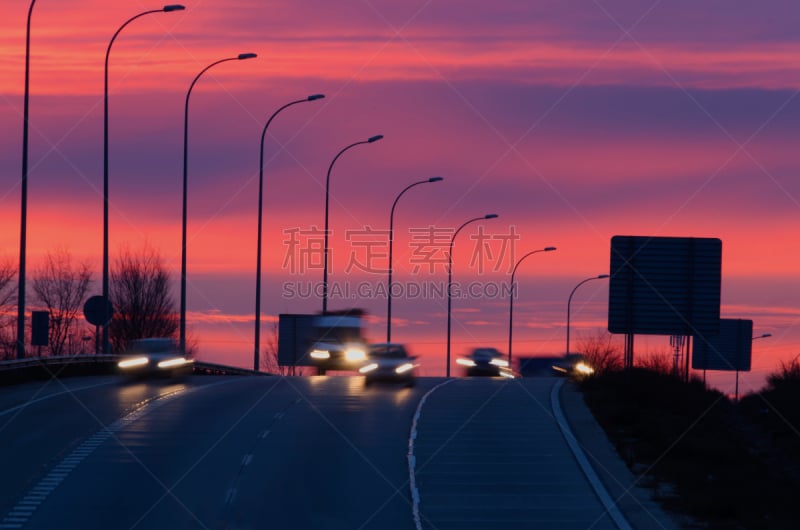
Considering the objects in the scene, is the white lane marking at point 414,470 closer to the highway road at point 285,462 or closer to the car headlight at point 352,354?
the highway road at point 285,462

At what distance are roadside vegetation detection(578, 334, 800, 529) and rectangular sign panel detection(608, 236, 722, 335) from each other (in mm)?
1780

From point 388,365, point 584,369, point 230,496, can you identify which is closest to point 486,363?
point 584,369

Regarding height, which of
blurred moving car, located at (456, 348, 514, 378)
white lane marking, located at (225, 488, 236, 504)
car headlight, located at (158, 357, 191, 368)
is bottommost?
blurred moving car, located at (456, 348, 514, 378)

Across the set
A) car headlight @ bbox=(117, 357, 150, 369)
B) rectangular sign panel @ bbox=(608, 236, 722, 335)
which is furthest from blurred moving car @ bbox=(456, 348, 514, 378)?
car headlight @ bbox=(117, 357, 150, 369)

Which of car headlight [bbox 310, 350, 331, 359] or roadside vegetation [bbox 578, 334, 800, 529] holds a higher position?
roadside vegetation [bbox 578, 334, 800, 529]

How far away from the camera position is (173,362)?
4488cm

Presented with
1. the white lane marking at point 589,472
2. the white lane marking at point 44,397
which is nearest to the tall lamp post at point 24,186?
the white lane marking at point 44,397

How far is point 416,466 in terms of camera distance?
25469 mm

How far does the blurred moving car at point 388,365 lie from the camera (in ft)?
139

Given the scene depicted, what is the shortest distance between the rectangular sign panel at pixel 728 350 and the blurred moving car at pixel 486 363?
12362mm

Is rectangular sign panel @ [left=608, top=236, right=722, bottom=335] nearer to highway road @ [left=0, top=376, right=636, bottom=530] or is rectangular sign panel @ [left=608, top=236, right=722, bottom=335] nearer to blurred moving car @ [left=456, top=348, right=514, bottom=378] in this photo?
highway road @ [left=0, top=376, right=636, bottom=530]

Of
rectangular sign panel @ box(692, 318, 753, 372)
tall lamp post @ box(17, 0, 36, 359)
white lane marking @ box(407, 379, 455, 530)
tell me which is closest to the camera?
white lane marking @ box(407, 379, 455, 530)

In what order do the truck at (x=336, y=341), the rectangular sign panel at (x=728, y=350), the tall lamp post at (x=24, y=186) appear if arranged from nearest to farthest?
the tall lamp post at (x=24, y=186), the truck at (x=336, y=341), the rectangular sign panel at (x=728, y=350)

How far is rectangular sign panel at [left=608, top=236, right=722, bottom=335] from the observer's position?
144 ft
